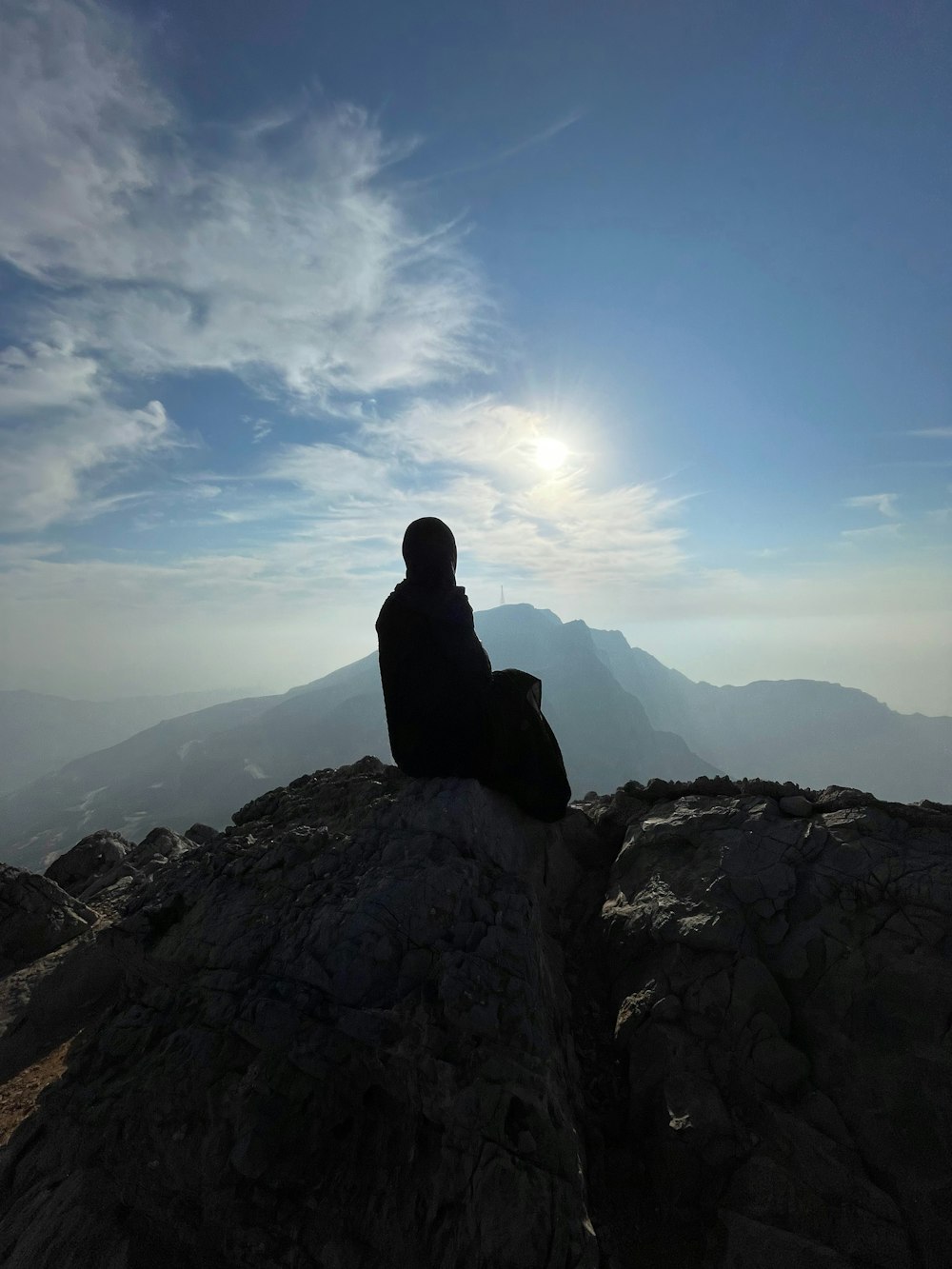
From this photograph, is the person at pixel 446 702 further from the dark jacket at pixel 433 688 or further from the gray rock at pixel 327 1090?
the gray rock at pixel 327 1090

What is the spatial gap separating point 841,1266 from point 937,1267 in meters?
1.00

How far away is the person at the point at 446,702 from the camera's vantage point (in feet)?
36.3

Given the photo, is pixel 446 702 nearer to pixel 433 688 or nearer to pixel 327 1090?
pixel 433 688

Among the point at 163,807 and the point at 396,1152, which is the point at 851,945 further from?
the point at 163,807

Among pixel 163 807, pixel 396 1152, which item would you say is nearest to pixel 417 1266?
pixel 396 1152

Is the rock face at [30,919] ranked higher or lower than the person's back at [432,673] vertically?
lower

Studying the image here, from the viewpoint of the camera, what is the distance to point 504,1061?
6.81m

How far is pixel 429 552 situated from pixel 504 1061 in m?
8.53

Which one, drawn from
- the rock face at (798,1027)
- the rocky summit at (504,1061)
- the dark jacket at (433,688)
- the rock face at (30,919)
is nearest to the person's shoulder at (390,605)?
the dark jacket at (433,688)

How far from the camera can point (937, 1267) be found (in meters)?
5.55

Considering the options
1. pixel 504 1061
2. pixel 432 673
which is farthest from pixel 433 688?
pixel 504 1061

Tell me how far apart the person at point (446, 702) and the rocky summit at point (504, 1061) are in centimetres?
120

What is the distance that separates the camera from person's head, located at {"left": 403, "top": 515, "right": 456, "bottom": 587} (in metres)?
11.1

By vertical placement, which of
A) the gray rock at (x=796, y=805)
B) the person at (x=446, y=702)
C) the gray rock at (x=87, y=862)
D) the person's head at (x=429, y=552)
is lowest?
the gray rock at (x=87, y=862)
